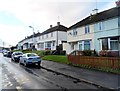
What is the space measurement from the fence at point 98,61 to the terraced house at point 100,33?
10171 mm

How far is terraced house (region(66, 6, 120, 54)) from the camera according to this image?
29.5 metres

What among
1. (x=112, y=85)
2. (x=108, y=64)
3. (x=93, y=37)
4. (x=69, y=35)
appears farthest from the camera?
(x=69, y=35)

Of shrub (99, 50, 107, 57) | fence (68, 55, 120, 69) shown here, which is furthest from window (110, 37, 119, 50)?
fence (68, 55, 120, 69)

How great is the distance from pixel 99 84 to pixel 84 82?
1.24m

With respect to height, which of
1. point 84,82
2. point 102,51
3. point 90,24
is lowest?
point 84,82

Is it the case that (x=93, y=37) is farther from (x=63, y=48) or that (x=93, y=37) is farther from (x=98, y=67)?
(x=98, y=67)

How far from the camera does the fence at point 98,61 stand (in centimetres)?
1574

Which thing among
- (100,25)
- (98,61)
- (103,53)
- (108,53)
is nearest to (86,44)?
(100,25)

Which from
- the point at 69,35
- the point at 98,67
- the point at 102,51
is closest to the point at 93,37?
the point at 102,51

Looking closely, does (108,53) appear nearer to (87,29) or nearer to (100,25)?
(100,25)

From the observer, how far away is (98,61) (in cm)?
1773

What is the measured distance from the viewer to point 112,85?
10594 millimetres

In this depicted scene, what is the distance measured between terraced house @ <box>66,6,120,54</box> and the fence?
33.4 ft

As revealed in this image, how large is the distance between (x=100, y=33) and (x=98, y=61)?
15630mm
